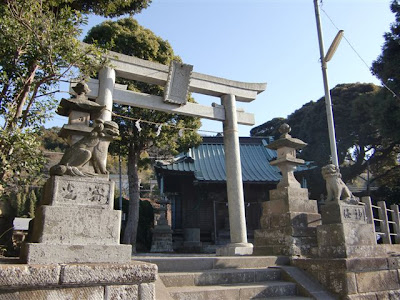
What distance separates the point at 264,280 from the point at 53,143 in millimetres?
43005

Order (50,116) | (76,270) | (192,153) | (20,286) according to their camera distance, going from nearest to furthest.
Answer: (20,286)
(76,270)
(50,116)
(192,153)

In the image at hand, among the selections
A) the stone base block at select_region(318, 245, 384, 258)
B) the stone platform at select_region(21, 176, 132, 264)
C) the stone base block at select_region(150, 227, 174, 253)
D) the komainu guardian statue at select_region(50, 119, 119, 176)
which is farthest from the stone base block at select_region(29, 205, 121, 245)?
the stone base block at select_region(150, 227, 174, 253)

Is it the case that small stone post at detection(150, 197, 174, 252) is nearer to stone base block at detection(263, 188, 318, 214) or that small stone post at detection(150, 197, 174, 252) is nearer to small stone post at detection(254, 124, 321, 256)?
small stone post at detection(254, 124, 321, 256)

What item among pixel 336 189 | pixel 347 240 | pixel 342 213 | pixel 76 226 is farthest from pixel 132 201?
pixel 76 226

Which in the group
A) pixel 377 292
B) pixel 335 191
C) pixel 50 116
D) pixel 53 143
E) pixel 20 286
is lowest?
pixel 377 292

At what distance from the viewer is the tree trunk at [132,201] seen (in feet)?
44.6

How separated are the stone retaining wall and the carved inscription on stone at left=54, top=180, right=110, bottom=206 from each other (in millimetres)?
734

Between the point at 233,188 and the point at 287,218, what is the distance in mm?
3404

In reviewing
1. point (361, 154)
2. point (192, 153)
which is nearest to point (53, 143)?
point (192, 153)

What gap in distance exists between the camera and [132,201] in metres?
14.0

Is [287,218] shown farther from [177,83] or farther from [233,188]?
[177,83]

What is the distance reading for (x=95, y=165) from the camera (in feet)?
13.4

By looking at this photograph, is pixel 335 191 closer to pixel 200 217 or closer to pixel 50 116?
pixel 50 116

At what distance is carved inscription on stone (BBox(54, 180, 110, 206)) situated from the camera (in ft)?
11.9
